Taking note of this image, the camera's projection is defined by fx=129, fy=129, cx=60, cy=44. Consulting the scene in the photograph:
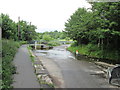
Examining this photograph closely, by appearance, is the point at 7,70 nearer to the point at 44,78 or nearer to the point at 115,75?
the point at 44,78

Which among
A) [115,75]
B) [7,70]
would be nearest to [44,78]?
[7,70]

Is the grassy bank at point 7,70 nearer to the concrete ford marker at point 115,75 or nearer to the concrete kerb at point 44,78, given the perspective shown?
the concrete kerb at point 44,78

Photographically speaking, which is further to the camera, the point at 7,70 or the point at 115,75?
the point at 115,75

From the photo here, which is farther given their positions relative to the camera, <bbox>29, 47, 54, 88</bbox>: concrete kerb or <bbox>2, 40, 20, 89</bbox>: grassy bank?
<bbox>29, 47, 54, 88</bbox>: concrete kerb

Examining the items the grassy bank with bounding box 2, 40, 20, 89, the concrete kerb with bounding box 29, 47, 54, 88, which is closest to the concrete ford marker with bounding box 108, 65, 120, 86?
the concrete kerb with bounding box 29, 47, 54, 88

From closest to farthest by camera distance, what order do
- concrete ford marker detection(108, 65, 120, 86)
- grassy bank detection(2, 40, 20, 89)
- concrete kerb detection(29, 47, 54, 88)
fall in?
grassy bank detection(2, 40, 20, 89) → concrete kerb detection(29, 47, 54, 88) → concrete ford marker detection(108, 65, 120, 86)

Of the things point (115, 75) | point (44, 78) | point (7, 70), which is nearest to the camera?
point (7, 70)

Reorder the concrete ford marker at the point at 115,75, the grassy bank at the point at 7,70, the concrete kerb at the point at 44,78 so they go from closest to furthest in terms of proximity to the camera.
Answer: the grassy bank at the point at 7,70 → the concrete kerb at the point at 44,78 → the concrete ford marker at the point at 115,75

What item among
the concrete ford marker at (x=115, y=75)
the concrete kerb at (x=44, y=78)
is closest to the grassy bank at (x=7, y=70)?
the concrete kerb at (x=44, y=78)

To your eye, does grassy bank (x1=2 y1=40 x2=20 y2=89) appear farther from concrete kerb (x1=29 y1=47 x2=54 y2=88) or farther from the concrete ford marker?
the concrete ford marker

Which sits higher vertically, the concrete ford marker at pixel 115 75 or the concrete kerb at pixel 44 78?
the concrete ford marker at pixel 115 75

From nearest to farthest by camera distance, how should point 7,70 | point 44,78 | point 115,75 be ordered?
point 7,70, point 115,75, point 44,78

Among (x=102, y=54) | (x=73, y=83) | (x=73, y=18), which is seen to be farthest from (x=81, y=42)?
(x=73, y=83)

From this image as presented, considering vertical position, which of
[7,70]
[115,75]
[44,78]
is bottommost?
[44,78]
